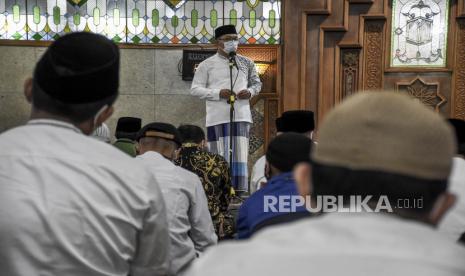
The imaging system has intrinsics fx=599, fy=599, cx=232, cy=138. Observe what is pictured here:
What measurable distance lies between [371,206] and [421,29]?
6045mm

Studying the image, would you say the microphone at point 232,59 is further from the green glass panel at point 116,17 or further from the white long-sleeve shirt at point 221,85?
the green glass panel at point 116,17

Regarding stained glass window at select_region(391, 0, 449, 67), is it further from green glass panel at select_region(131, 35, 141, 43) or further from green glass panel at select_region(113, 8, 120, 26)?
green glass panel at select_region(113, 8, 120, 26)

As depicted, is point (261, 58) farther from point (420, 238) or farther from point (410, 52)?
point (420, 238)

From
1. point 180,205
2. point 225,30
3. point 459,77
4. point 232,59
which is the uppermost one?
point 225,30

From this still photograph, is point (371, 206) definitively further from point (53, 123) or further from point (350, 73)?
point (350, 73)

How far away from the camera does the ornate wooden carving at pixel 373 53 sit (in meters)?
6.53

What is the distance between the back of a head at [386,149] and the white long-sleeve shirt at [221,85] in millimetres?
4463

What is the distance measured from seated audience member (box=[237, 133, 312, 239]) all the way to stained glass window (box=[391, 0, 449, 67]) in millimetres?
4681

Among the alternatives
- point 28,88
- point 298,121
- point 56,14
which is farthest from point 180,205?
point 56,14

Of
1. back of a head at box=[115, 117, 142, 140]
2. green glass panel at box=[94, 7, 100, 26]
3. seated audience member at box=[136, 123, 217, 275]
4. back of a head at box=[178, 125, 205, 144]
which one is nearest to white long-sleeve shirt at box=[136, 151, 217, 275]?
seated audience member at box=[136, 123, 217, 275]

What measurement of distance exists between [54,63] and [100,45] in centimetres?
12

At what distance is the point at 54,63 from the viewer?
1490 millimetres

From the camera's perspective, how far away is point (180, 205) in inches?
108

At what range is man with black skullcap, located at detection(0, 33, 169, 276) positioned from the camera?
140 cm
